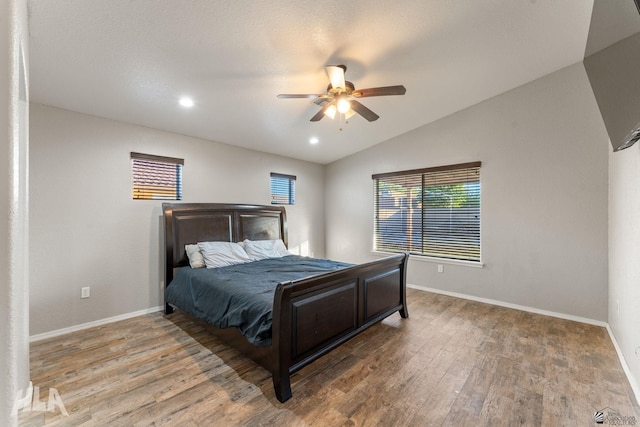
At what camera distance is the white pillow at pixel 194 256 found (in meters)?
3.51

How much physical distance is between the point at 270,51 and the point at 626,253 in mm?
3641

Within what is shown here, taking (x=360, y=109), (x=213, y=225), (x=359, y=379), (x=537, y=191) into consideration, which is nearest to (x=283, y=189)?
(x=213, y=225)

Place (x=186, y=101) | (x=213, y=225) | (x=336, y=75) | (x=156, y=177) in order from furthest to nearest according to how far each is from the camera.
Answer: (x=213, y=225) < (x=156, y=177) < (x=186, y=101) < (x=336, y=75)

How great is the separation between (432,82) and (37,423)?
4.61 meters

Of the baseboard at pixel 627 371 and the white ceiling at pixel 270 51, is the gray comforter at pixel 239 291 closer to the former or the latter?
the white ceiling at pixel 270 51

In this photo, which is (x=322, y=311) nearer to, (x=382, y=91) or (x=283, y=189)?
(x=382, y=91)

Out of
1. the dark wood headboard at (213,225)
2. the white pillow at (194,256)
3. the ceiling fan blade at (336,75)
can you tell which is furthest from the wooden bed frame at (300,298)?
the ceiling fan blade at (336,75)

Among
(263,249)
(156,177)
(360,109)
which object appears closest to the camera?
(360,109)

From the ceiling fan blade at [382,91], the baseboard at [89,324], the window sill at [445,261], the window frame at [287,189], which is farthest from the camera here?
the window frame at [287,189]

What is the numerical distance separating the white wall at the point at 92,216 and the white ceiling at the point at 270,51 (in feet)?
0.94

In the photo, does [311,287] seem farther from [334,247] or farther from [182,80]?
[334,247]

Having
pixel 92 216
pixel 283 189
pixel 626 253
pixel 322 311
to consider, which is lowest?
pixel 322 311

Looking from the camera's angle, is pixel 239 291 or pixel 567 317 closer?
pixel 239 291

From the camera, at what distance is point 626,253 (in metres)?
2.35
